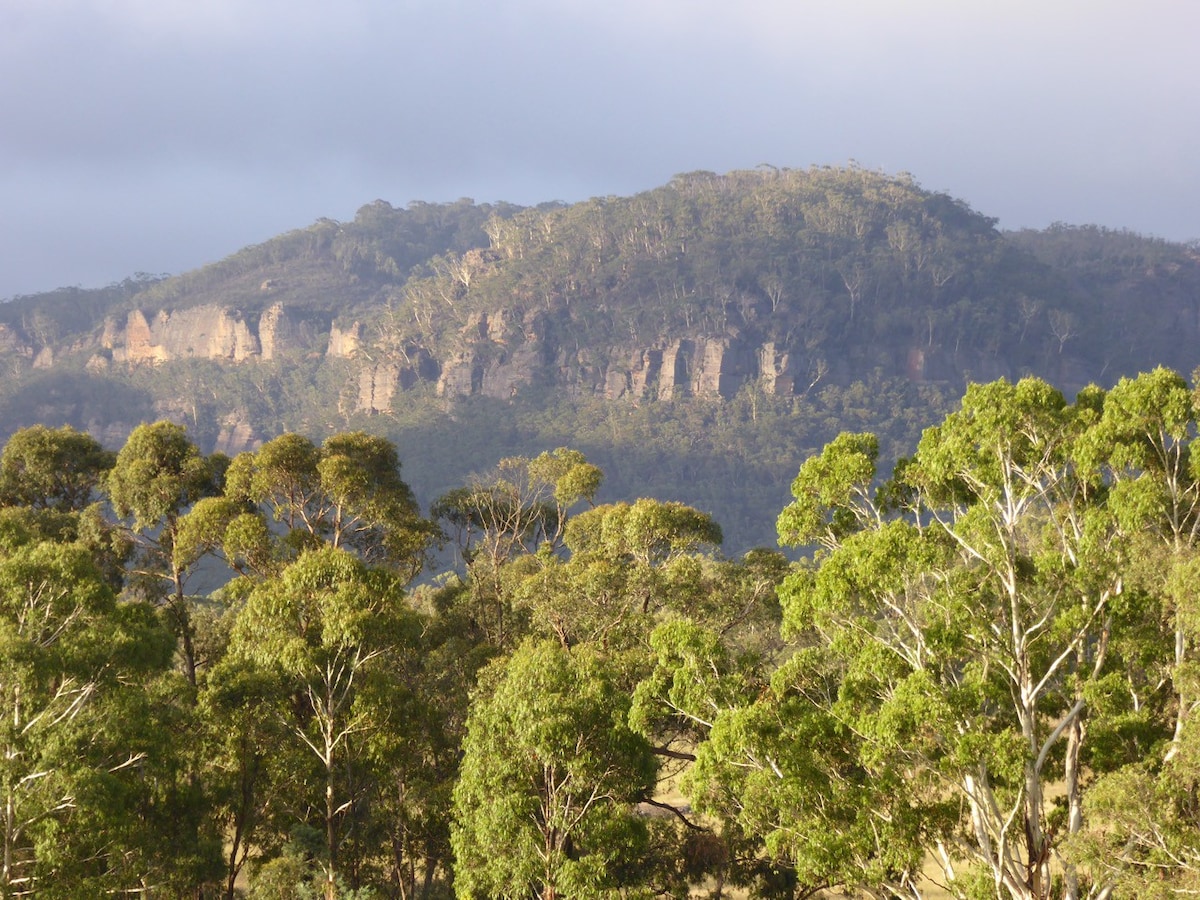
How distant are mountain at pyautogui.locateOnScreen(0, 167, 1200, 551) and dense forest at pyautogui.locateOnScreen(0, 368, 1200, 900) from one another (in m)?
90.4

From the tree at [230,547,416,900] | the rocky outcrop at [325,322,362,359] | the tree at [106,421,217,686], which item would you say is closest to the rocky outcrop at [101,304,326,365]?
the rocky outcrop at [325,322,362,359]

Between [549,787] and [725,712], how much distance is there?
3.40m

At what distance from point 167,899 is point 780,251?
135 metres

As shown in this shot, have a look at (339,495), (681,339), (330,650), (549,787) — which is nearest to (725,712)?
(549,787)

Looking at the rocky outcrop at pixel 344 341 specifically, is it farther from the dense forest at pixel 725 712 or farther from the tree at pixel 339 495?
the dense forest at pixel 725 712

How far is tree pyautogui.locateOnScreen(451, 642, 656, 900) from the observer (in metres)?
15.7

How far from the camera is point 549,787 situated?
16.1 metres

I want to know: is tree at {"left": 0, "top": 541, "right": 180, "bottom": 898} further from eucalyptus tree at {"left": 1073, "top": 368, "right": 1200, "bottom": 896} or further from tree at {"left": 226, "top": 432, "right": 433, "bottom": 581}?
eucalyptus tree at {"left": 1073, "top": 368, "right": 1200, "bottom": 896}

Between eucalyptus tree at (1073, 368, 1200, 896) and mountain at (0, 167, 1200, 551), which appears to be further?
mountain at (0, 167, 1200, 551)

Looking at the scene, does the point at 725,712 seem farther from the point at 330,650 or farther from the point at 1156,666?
the point at 330,650

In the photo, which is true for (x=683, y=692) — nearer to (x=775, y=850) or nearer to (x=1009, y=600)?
(x=775, y=850)

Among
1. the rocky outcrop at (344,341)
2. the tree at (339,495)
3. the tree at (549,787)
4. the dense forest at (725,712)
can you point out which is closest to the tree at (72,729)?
the dense forest at (725,712)

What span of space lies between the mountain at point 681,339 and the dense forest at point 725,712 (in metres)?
90.4

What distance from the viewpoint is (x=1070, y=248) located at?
17462 centimetres
